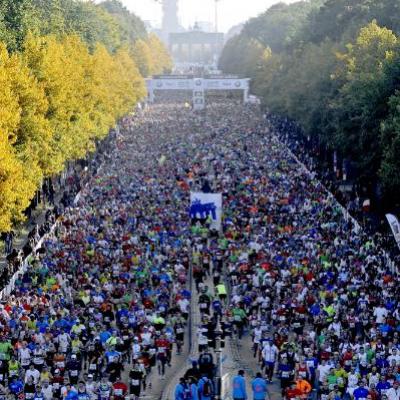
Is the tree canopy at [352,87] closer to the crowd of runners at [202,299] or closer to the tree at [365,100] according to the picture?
the tree at [365,100]

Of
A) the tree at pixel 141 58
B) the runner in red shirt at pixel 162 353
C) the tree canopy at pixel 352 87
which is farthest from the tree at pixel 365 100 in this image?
the tree at pixel 141 58

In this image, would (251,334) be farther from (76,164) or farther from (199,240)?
(76,164)

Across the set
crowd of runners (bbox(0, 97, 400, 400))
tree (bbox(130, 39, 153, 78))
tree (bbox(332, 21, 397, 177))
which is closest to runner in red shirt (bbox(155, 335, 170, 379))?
crowd of runners (bbox(0, 97, 400, 400))

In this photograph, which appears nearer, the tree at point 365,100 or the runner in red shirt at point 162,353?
the runner in red shirt at point 162,353

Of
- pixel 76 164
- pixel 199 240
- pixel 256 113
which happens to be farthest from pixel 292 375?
pixel 256 113

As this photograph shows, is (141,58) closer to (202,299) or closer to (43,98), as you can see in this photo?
(43,98)

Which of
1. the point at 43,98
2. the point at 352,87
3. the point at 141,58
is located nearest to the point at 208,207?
the point at 43,98
